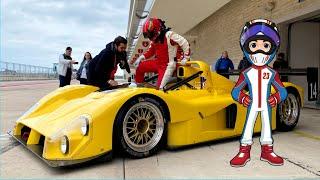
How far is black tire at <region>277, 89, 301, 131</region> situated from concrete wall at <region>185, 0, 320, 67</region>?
465 centimetres

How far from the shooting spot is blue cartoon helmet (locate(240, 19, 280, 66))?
3.19m

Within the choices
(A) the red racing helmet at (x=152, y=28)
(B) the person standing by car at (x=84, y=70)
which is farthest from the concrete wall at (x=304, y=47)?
(A) the red racing helmet at (x=152, y=28)

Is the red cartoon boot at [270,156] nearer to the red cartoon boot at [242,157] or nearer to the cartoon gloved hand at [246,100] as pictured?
the red cartoon boot at [242,157]

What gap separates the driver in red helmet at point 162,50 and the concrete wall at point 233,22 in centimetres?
553

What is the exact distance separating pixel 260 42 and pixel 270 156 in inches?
Result: 42.3

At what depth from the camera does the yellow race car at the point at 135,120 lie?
13.0 feet

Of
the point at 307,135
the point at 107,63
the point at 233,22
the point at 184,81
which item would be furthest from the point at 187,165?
the point at 233,22

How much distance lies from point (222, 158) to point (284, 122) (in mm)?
1928

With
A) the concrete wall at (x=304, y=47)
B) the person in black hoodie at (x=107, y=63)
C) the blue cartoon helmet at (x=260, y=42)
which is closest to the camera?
the blue cartoon helmet at (x=260, y=42)

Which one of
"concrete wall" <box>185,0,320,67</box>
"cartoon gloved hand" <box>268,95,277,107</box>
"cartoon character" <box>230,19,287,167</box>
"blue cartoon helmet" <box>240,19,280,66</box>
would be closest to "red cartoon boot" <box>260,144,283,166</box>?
"cartoon character" <box>230,19,287,167</box>

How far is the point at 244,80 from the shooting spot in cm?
335

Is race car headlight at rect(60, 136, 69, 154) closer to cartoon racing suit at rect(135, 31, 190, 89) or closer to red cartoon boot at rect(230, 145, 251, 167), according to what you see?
red cartoon boot at rect(230, 145, 251, 167)

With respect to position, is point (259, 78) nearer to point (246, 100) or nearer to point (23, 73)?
point (246, 100)

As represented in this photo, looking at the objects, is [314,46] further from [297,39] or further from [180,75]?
[180,75]
